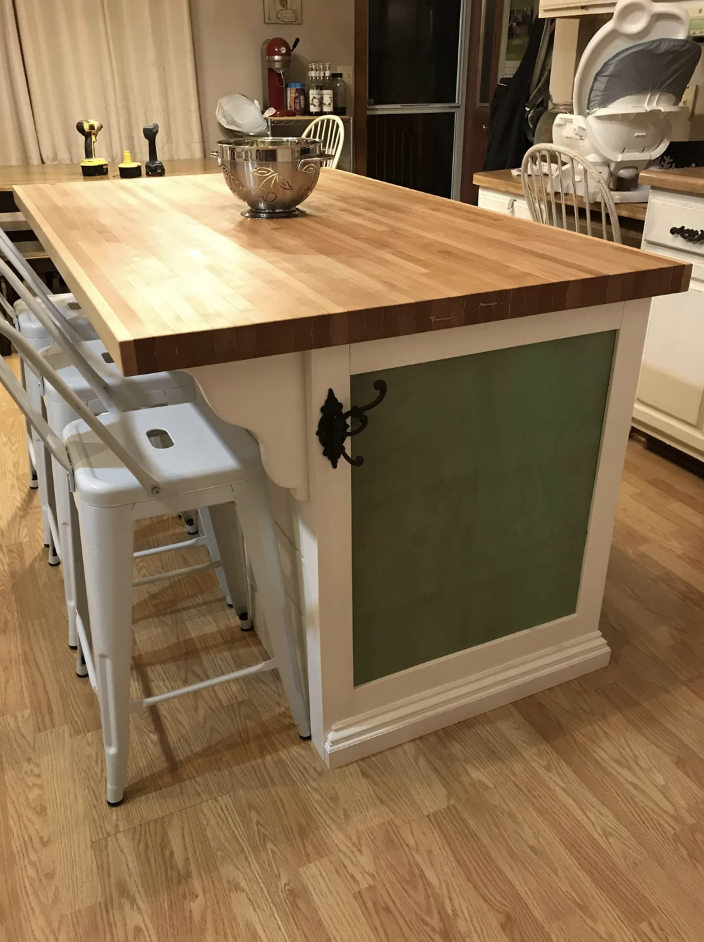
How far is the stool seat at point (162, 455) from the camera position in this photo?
122cm

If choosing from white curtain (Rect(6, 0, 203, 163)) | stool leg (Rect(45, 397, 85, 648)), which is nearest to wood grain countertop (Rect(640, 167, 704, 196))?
stool leg (Rect(45, 397, 85, 648))

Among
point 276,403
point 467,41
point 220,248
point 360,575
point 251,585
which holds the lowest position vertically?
point 251,585

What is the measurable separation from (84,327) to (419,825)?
1.41 metres

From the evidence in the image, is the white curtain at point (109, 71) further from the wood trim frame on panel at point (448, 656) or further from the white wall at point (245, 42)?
the wood trim frame on panel at point (448, 656)

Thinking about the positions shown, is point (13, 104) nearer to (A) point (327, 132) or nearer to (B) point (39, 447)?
(A) point (327, 132)

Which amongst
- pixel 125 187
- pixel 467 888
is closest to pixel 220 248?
pixel 125 187

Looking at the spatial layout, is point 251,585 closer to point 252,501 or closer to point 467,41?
point 252,501

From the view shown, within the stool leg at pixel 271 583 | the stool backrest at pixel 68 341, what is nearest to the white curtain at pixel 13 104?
the stool backrest at pixel 68 341

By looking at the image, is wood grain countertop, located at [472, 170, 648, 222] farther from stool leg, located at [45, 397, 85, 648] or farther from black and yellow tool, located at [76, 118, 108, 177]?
stool leg, located at [45, 397, 85, 648]

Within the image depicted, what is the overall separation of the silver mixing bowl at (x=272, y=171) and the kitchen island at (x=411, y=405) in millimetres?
61

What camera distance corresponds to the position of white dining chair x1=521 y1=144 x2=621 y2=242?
7.77 ft

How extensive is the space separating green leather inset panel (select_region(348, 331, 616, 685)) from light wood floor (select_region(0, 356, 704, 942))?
236 millimetres

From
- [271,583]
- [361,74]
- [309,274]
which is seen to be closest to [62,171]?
[361,74]

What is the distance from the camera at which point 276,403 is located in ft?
3.79
